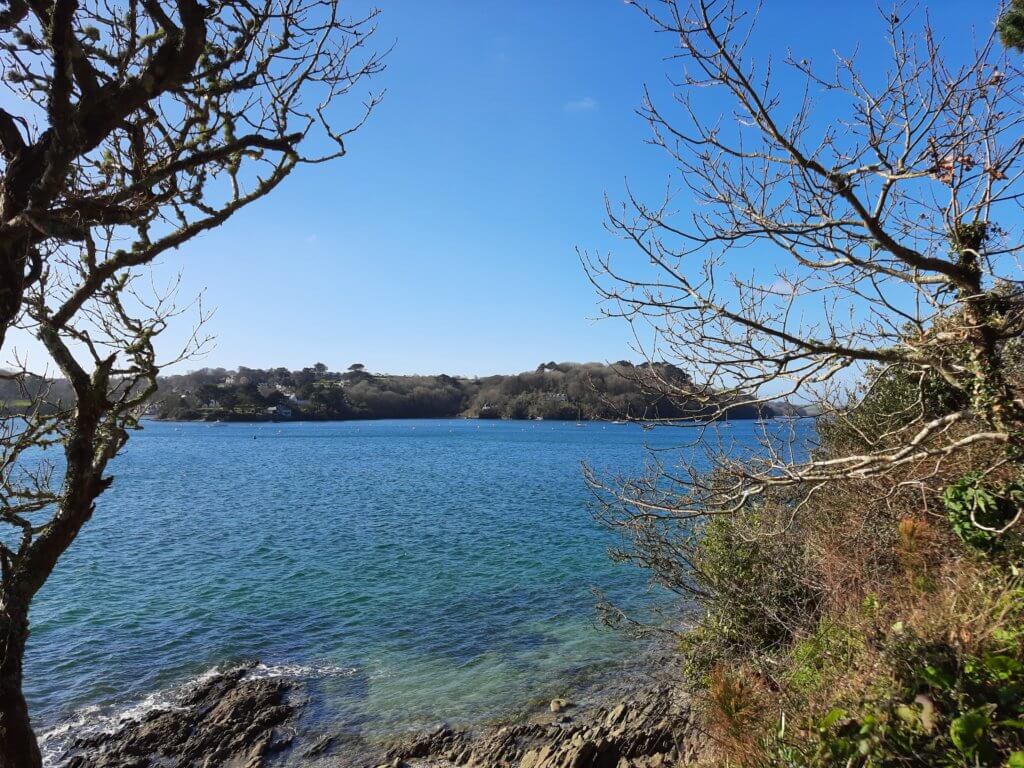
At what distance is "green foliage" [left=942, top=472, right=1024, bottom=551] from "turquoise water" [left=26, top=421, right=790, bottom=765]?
10.1 feet

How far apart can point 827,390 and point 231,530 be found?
26.0m

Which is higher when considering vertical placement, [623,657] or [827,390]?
[827,390]

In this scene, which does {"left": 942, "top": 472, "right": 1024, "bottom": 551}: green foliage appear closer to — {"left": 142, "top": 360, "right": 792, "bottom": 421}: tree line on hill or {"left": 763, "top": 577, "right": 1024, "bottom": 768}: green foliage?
{"left": 763, "top": 577, "right": 1024, "bottom": 768}: green foliage

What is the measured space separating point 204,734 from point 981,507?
11.3m

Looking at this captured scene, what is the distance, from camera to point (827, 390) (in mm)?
7316

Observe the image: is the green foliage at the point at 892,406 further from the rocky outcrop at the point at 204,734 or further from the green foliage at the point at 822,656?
the rocky outcrop at the point at 204,734

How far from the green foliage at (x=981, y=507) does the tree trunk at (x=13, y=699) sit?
7447mm

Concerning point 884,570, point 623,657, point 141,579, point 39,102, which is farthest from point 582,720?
point 141,579

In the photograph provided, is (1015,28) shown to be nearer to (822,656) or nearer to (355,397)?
(822,656)

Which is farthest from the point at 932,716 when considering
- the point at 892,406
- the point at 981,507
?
the point at 892,406

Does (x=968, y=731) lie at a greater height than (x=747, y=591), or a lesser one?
greater

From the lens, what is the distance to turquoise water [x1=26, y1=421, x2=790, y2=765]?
39.8ft

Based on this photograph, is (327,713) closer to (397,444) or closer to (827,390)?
(827,390)

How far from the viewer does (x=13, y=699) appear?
4586 mm
